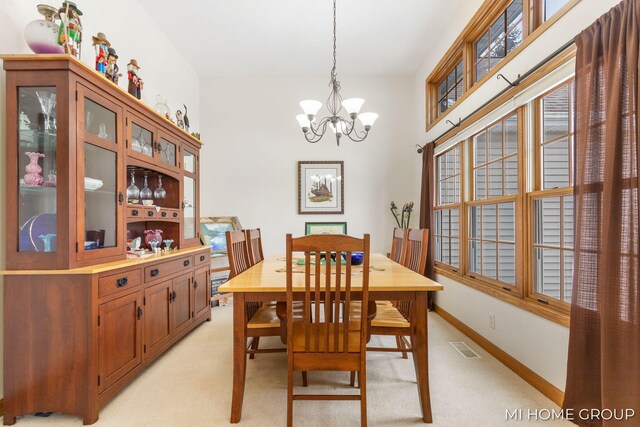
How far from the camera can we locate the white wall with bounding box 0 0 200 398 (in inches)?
71.2

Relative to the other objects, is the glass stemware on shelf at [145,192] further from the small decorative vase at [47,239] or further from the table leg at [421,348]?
the table leg at [421,348]

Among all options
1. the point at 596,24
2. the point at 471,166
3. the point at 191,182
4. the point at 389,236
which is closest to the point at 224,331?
the point at 191,182

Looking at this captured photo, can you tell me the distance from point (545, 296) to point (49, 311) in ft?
10.1

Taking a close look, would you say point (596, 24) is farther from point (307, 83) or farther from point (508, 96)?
point (307, 83)

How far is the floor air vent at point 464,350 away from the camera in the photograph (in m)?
2.53

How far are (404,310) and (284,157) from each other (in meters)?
3.08

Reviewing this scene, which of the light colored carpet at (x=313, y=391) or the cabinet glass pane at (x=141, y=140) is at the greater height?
the cabinet glass pane at (x=141, y=140)

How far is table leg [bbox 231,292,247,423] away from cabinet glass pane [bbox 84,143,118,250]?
3.30 feet

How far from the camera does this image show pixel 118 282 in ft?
6.41

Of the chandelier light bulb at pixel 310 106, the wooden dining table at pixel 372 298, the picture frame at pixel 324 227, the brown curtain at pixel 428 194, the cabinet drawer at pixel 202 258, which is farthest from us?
the picture frame at pixel 324 227

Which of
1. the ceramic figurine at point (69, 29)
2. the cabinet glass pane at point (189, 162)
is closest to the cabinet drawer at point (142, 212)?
the cabinet glass pane at point (189, 162)

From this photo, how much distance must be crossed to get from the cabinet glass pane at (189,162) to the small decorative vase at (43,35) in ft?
5.04

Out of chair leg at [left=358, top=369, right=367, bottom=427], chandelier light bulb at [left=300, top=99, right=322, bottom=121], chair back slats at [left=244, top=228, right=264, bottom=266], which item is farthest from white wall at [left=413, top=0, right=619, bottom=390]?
chair back slats at [left=244, top=228, right=264, bottom=266]

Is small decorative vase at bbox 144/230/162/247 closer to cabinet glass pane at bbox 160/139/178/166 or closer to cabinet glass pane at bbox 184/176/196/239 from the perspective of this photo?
cabinet glass pane at bbox 184/176/196/239
